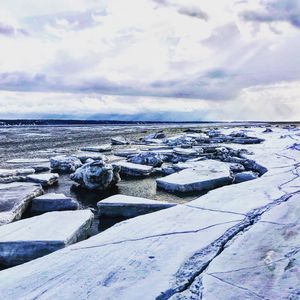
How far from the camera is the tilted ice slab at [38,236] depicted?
3.16 m

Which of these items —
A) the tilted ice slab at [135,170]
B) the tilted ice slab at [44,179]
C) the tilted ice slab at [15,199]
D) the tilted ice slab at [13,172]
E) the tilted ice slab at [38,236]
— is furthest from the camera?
the tilted ice slab at [135,170]

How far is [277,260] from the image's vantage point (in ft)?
Answer: 7.80

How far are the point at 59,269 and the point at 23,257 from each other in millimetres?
829

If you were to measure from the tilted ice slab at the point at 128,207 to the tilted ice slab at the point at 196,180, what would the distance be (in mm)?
1417

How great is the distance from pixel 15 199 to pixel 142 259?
2.92 metres

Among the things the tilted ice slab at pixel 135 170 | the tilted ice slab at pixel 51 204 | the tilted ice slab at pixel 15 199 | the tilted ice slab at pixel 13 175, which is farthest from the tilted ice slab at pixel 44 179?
the tilted ice slab at pixel 51 204

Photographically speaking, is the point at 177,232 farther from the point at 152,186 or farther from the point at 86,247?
the point at 152,186

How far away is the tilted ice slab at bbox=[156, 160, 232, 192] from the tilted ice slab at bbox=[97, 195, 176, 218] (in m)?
1.42

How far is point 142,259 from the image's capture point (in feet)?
8.36

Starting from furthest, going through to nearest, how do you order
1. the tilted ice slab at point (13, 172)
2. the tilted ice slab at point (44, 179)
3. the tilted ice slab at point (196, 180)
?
the tilted ice slab at point (13, 172) < the tilted ice slab at point (44, 179) < the tilted ice slab at point (196, 180)

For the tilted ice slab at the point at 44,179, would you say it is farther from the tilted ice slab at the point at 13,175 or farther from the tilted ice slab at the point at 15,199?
the tilted ice slab at the point at 15,199

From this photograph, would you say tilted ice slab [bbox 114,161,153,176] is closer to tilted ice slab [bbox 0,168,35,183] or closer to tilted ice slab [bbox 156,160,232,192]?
tilted ice slab [bbox 156,160,232,192]

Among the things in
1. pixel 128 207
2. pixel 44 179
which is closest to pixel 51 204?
pixel 128 207

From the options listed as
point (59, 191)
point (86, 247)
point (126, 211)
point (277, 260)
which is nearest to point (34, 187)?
point (59, 191)
